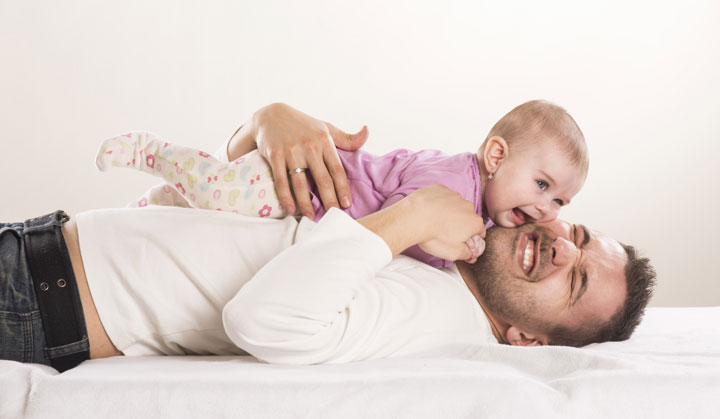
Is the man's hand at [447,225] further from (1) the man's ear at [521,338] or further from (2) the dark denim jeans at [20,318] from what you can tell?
(2) the dark denim jeans at [20,318]

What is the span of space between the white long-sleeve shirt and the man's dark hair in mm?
381

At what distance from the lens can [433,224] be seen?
161 centimetres

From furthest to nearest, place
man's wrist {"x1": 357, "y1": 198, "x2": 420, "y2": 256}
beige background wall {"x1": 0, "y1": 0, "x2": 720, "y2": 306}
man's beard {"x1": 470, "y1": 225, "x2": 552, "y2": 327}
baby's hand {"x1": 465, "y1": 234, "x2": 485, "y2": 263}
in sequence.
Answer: beige background wall {"x1": 0, "y1": 0, "x2": 720, "y2": 306}
man's beard {"x1": 470, "y1": 225, "x2": 552, "y2": 327}
baby's hand {"x1": 465, "y1": 234, "x2": 485, "y2": 263}
man's wrist {"x1": 357, "y1": 198, "x2": 420, "y2": 256}

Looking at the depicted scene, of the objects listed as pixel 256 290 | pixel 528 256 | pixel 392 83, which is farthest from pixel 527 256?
pixel 392 83

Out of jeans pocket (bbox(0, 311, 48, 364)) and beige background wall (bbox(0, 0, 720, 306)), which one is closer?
jeans pocket (bbox(0, 311, 48, 364))

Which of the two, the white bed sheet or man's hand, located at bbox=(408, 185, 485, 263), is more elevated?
man's hand, located at bbox=(408, 185, 485, 263)

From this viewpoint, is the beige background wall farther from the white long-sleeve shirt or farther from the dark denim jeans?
the dark denim jeans

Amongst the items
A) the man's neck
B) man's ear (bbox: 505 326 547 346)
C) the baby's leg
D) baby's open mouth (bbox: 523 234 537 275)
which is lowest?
man's ear (bbox: 505 326 547 346)

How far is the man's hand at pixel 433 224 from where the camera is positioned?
5.11 feet

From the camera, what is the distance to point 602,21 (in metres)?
4.06

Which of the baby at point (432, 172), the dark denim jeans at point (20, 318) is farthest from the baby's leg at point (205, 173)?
the dark denim jeans at point (20, 318)

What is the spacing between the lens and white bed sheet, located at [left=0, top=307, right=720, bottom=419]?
113cm

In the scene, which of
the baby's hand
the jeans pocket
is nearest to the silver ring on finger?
the baby's hand

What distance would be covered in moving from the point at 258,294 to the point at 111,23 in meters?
3.04
